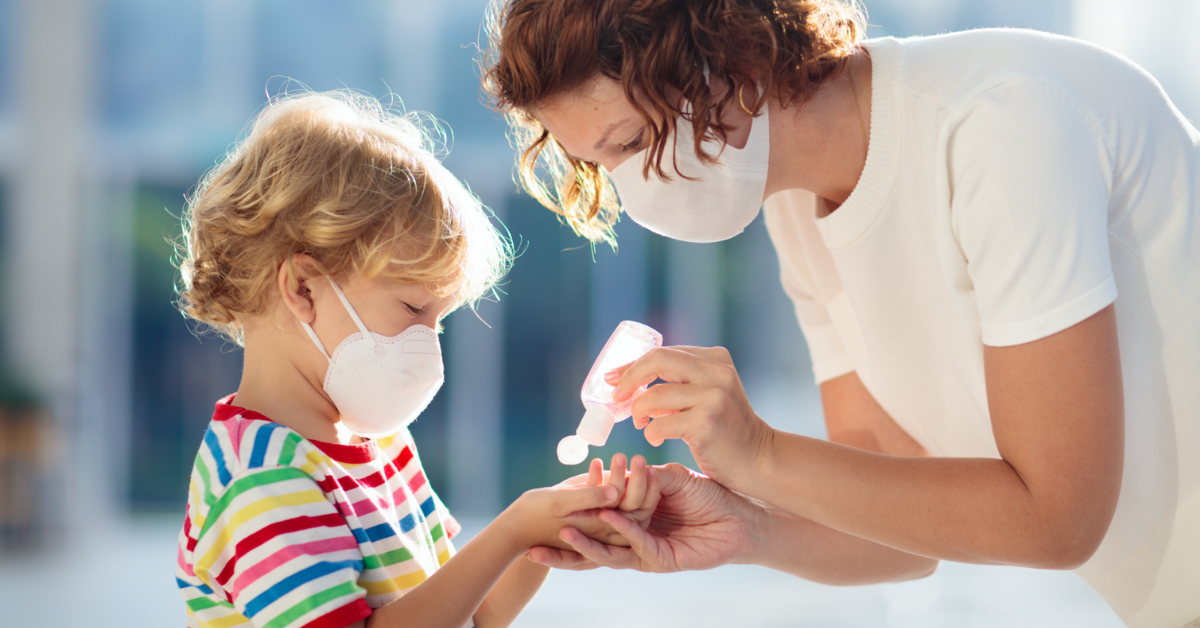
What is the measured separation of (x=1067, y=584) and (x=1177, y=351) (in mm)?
3771

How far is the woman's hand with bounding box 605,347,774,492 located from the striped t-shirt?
1.23 ft

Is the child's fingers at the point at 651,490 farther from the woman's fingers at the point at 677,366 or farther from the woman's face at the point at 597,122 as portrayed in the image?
the woman's face at the point at 597,122

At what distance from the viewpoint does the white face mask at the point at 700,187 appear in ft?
3.76

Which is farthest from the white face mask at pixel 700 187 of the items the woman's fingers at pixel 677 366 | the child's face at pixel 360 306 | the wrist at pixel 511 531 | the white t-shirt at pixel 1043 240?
the wrist at pixel 511 531

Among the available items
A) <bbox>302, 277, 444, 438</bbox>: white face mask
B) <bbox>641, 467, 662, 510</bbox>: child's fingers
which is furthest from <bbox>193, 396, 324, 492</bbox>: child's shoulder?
<bbox>641, 467, 662, 510</bbox>: child's fingers

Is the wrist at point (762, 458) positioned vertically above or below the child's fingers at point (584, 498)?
above

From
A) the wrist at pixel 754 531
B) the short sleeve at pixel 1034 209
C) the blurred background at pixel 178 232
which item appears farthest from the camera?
the blurred background at pixel 178 232

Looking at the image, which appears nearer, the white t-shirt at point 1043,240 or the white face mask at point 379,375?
the white t-shirt at point 1043,240

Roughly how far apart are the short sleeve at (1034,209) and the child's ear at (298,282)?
2.72 ft

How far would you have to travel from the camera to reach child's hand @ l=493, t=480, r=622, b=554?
1.10m

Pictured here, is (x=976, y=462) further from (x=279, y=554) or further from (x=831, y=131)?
(x=279, y=554)

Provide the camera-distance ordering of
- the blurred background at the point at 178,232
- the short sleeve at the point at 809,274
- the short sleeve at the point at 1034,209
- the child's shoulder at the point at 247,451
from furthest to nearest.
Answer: the blurred background at the point at 178,232 < the short sleeve at the point at 809,274 < the child's shoulder at the point at 247,451 < the short sleeve at the point at 1034,209

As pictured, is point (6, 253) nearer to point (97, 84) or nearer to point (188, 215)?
point (97, 84)

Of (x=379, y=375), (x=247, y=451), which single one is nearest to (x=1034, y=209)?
(x=379, y=375)
